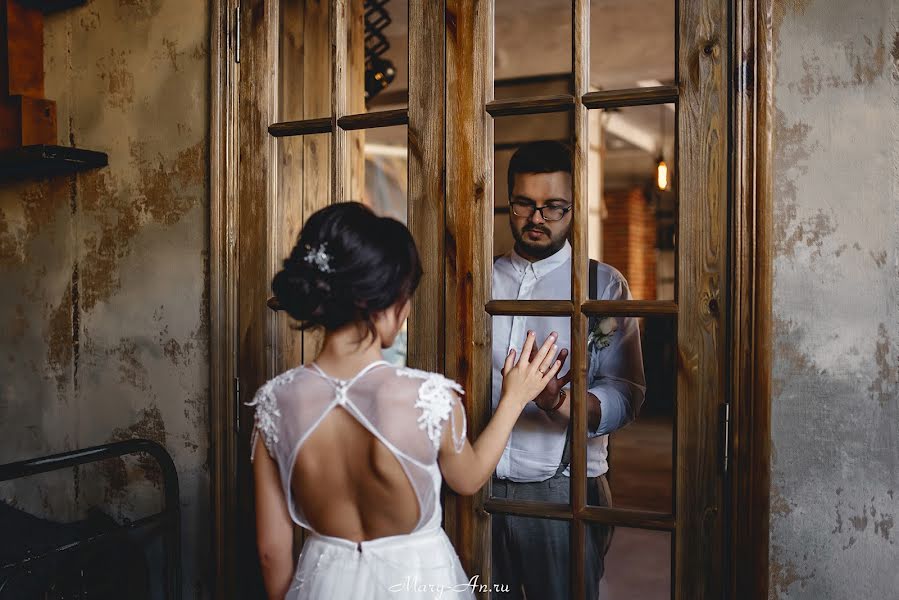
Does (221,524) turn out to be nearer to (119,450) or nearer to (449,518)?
(119,450)

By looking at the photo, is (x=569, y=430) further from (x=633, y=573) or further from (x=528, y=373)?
(x=633, y=573)

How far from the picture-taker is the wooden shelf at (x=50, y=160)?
2260 millimetres

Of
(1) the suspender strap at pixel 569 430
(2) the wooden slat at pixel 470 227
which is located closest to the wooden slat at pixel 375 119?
(2) the wooden slat at pixel 470 227

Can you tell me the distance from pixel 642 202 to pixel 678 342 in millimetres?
9445

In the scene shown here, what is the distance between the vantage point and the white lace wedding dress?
4.36 ft

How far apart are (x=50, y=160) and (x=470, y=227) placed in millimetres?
1343

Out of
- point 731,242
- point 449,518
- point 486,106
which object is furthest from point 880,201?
point 449,518

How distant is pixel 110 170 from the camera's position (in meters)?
2.42

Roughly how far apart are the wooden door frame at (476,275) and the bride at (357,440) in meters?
0.51

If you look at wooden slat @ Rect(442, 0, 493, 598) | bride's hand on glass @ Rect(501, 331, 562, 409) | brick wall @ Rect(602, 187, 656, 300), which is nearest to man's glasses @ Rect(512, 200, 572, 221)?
wooden slat @ Rect(442, 0, 493, 598)

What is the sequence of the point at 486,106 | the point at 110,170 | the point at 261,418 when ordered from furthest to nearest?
the point at 110,170 → the point at 486,106 → the point at 261,418

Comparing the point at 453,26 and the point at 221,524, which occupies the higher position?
the point at 453,26

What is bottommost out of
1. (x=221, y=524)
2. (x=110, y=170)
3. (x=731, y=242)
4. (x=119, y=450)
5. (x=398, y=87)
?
(x=221, y=524)

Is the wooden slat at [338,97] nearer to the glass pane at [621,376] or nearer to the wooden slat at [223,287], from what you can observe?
the wooden slat at [223,287]
